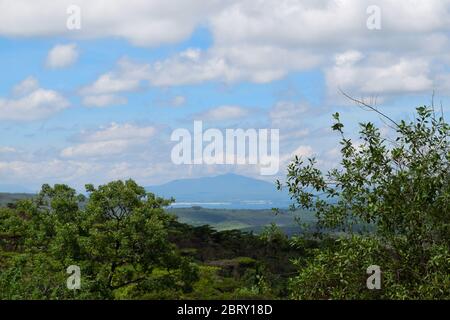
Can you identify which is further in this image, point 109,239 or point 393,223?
point 109,239

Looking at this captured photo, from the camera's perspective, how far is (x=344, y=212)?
17094 mm

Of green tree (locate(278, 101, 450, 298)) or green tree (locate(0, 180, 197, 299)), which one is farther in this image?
green tree (locate(0, 180, 197, 299))

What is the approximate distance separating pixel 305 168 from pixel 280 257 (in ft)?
157

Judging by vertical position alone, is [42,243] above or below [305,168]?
below

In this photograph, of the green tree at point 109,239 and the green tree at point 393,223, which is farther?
the green tree at point 109,239
